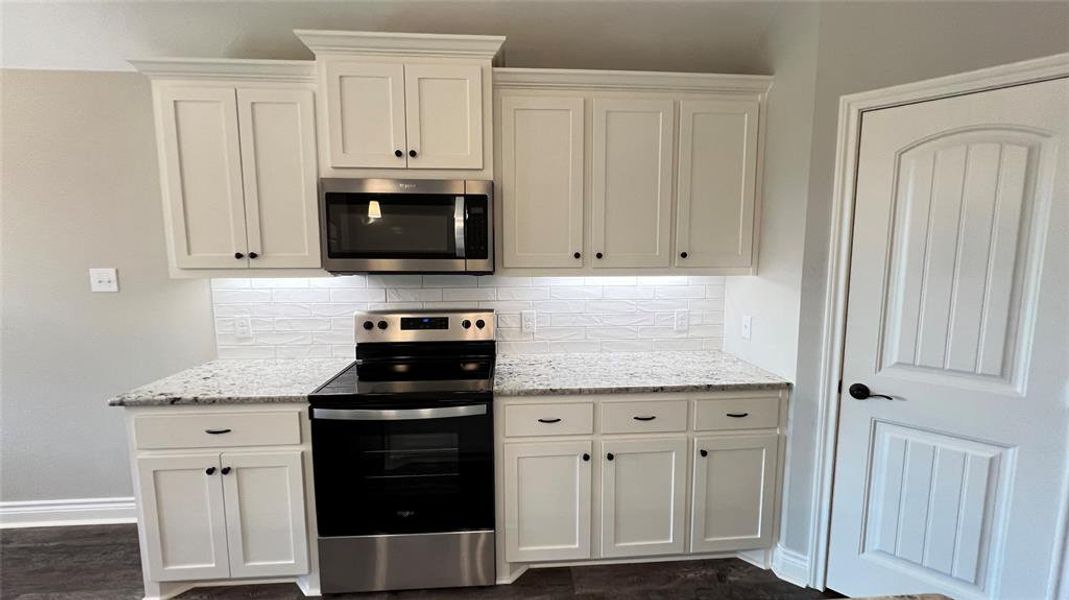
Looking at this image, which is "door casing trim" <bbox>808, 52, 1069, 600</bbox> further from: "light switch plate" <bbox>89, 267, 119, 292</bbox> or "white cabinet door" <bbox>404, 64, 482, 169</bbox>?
"light switch plate" <bbox>89, 267, 119, 292</bbox>

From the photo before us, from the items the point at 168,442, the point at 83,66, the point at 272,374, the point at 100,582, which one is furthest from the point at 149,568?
the point at 83,66

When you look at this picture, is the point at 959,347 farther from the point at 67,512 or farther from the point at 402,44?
the point at 67,512

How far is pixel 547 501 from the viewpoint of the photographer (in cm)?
191

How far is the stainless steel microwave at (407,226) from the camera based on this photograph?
1868 millimetres

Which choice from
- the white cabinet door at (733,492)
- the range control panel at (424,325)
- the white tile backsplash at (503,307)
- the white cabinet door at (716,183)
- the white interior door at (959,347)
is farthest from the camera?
the white tile backsplash at (503,307)

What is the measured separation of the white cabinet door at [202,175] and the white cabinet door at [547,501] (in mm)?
1590

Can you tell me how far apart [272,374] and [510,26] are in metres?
2.03

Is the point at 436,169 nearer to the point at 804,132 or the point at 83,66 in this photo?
the point at 804,132

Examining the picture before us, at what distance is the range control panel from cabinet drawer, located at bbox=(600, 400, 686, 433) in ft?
2.40

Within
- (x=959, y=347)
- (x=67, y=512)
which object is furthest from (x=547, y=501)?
(x=67, y=512)

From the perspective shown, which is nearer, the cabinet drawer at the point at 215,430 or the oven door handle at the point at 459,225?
the cabinet drawer at the point at 215,430

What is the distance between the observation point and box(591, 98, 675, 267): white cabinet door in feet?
6.63

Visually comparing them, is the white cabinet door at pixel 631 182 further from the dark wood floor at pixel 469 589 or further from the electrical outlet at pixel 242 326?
the electrical outlet at pixel 242 326

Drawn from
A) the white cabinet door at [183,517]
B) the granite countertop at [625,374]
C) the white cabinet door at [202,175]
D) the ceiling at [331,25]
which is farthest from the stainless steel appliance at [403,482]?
the ceiling at [331,25]
